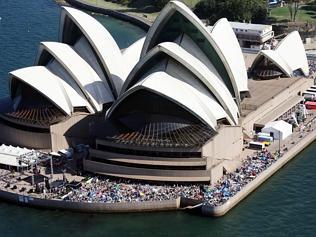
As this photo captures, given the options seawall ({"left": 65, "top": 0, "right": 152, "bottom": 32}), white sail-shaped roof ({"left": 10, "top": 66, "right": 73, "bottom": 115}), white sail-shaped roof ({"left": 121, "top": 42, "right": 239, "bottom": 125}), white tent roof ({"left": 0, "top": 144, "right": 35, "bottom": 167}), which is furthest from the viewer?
seawall ({"left": 65, "top": 0, "right": 152, "bottom": 32})

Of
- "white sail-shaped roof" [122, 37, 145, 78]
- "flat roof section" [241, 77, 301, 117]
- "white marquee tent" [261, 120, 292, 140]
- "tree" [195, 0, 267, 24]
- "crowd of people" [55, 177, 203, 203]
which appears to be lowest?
"crowd of people" [55, 177, 203, 203]

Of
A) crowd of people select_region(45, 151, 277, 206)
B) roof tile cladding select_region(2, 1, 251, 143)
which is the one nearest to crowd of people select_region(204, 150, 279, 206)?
crowd of people select_region(45, 151, 277, 206)

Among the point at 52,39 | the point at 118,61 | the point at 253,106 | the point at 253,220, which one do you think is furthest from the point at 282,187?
the point at 52,39

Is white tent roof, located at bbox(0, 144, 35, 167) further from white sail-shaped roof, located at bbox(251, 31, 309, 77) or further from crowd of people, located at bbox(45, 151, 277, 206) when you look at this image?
white sail-shaped roof, located at bbox(251, 31, 309, 77)

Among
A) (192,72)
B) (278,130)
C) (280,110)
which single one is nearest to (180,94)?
(192,72)

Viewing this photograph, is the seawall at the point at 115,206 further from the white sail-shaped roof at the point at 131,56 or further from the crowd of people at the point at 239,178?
the white sail-shaped roof at the point at 131,56

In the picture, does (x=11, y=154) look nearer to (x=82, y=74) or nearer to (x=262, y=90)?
(x=82, y=74)

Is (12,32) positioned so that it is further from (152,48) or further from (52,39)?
(152,48)
